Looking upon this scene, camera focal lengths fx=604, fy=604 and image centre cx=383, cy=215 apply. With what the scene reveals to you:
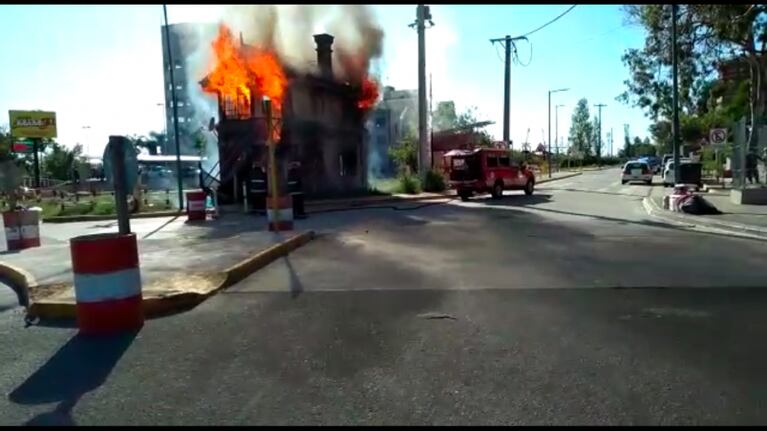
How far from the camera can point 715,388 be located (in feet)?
12.6

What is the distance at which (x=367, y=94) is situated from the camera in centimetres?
3100

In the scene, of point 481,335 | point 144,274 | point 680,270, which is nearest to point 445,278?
point 481,335

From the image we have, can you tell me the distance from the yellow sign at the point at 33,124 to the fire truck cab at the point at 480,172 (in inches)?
1266

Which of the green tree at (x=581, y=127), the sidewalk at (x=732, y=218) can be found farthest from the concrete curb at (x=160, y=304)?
the green tree at (x=581, y=127)

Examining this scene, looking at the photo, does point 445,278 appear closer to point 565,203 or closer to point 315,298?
point 315,298

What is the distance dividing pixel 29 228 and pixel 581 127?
320 ft

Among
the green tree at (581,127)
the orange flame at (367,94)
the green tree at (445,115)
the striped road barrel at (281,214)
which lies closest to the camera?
the striped road barrel at (281,214)

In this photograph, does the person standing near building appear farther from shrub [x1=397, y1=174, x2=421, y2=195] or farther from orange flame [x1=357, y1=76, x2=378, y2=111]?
orange flame [x1=357, y1=76, x2=378, y2=111]

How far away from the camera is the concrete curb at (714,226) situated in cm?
1179

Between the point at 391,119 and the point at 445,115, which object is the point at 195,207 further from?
the point at 445,115

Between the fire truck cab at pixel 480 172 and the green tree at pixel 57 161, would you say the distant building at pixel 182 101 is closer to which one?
the green tree at pixel 57 161

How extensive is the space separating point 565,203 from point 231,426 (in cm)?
1979

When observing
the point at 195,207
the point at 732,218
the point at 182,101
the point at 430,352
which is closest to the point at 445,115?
the point at 182,101

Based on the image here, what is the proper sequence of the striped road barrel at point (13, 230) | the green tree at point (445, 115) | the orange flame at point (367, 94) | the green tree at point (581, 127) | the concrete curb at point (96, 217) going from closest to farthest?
the striped road barrel at point (13, 230) < the concrete curb at point (96, 217) < the orange flame at point (367, 94) < the green tree at point (445, 115) < the green tree at point (581, 127)
